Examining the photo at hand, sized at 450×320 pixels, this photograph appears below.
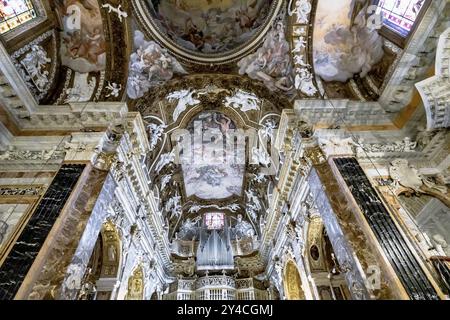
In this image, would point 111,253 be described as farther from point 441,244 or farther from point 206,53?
point 441,244

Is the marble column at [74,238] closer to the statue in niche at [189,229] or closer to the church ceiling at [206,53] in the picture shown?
the church ceiling at [206,53]

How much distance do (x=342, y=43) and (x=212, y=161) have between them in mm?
7992

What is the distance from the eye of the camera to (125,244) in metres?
9.32

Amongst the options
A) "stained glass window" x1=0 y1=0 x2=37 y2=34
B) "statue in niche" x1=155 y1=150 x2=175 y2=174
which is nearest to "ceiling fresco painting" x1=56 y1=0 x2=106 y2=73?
"stained glass window" x1=0 y1=0 x2=37 y2=34

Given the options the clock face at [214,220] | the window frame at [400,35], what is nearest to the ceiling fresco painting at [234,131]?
the window frame at [400,35]

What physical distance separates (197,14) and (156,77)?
297 centimetres

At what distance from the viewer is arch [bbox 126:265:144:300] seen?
35.3ft

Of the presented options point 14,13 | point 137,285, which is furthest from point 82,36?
point 137,285

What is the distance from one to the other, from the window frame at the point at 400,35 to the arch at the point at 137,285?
40.0 ft

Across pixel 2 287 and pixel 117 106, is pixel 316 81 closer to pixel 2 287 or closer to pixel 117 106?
pixel 117 106

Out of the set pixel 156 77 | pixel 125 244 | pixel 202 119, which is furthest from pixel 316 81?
pixel 125 244

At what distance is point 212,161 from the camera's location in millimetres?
14367

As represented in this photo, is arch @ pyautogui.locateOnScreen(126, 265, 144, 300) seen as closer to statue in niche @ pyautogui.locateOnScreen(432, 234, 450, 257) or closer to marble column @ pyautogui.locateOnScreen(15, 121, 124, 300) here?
marble column @ pyautogui.locateOnScreen(15, 121, 124, 300)

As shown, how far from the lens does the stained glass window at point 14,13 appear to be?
7.84 meters
